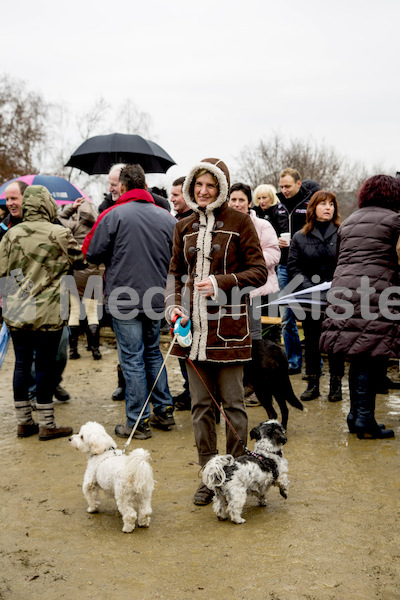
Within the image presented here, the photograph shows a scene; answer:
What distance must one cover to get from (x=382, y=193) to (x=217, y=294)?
1.92m

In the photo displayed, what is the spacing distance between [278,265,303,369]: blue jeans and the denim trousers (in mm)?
2947

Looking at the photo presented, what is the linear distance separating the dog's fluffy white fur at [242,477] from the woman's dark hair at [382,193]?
7.11 feet

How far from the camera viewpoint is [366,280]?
4.77 m

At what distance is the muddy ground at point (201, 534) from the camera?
9.40ft

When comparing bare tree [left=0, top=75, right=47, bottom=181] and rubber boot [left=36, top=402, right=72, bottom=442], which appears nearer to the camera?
rubber boot [left=36, top=402, right=72, bottom=442]

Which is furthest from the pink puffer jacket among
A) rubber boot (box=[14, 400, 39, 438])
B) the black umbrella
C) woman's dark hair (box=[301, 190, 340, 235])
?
the black umbrella

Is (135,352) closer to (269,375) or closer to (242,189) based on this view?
(269,375)

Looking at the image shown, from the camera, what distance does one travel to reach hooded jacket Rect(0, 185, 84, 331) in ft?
16.7

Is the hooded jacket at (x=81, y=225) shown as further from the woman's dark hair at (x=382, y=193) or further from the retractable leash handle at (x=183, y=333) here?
the retractable leash handle at (x=183, y=333)

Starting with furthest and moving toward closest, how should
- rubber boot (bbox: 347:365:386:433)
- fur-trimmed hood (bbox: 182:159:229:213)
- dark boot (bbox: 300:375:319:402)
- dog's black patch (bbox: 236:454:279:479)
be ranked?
dark boot (bbox: 300:375:319:402)
rubber boot (bbox: 347:365:386:433)
fur-trimmed hood (bbox: 182:159:229:213)
dog's black patch (bbox: 236:454:279:479)

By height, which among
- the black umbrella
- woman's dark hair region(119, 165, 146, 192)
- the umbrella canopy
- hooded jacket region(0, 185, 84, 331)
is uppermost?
the black umbrella

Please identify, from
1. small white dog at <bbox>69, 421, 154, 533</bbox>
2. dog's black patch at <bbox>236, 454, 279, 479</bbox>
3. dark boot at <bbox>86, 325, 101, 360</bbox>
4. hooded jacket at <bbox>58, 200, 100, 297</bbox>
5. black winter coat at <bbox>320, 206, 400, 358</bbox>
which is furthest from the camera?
dark boot at <bbox>86, 325, 101, 360</bbox>

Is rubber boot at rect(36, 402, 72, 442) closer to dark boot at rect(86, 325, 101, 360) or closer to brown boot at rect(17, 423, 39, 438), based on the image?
brown boot at rect(17, 423, 39, 438)

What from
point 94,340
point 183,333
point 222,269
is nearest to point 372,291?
point 222,269
